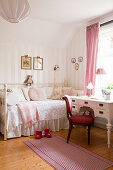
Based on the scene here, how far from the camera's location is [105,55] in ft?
12.8

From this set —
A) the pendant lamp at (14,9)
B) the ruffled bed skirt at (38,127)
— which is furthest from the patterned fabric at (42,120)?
the pendant lamp at (14,9)

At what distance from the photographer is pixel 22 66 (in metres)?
4.37

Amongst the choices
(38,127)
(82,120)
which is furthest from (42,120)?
(82,120)

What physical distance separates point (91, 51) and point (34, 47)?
151 centimetres

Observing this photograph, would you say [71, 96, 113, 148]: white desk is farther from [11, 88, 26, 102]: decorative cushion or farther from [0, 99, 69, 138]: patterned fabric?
[11, 88, 26, 102]: decorative cushion

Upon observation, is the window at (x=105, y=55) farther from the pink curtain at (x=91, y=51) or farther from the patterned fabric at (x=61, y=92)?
the patterned fabric at (x=61, y=92)

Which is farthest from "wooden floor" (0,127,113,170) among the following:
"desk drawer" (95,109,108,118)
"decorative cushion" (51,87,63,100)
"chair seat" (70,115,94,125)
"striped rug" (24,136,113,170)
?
"decorative cushion" (51,87,63,100)

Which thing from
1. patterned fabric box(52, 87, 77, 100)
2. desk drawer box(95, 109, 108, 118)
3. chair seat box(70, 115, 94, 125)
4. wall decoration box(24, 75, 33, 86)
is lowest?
chair seat box(70, 115, 94, 125)

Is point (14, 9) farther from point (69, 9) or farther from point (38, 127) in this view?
point (38, 127)

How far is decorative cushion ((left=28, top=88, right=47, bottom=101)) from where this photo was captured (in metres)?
4.10

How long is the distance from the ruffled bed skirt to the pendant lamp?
2.02m

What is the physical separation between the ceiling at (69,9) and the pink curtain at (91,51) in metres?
Result: 0.27

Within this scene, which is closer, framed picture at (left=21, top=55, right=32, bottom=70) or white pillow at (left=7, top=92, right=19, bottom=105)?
white pillow at (left=7, top=92, right=19, bottom=105)

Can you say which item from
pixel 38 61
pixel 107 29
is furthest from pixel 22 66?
pixel 107 29
